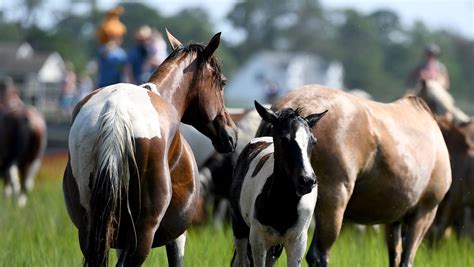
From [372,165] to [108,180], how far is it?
266cm

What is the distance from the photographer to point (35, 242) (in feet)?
33.8

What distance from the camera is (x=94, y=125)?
6.06 m

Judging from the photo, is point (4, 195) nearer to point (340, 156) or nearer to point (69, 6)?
point (340, 156)

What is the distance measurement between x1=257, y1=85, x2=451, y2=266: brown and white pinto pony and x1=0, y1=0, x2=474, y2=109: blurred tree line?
321 ft

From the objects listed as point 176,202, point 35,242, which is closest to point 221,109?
point 176,202

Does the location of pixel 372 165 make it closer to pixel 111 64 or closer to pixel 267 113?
pixel 267 113

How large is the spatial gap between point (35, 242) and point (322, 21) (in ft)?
429

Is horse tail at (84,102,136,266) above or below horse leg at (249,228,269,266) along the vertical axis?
above

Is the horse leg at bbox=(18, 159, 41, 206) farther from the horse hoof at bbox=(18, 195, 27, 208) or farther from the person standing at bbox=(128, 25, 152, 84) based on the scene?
the person standing at bbox=(128, 25, 152, 84)

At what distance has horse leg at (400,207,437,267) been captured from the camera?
8961 mm

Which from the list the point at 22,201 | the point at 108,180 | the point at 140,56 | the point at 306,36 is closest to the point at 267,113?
the point at 108,180

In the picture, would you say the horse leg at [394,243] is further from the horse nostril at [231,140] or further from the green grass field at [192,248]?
the horse nostril at [231,140]

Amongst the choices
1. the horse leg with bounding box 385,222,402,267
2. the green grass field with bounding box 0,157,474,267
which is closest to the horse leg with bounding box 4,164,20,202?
the green grass field with bounding box 0,157,474,267

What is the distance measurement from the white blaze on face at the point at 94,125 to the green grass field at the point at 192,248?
1.72 meters
